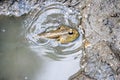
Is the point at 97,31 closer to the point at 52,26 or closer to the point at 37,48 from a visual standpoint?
the point at 52,26

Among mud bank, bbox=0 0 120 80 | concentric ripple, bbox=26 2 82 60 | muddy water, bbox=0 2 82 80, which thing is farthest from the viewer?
concentric ripple, bbox=26 2 82 60

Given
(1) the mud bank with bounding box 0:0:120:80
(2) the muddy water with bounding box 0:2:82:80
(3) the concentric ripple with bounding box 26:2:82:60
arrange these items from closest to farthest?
(1) the mud bank with bounding box 0:0:120:80 < (2) the muddy water with bounding box 0:2:82:80 < (3) the concentric ripple with bounding box 26:2:82:60

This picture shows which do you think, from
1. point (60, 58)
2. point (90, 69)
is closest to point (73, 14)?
point (60, 58)

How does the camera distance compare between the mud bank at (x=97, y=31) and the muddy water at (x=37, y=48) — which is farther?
the muddy water at (x=37, y=48)

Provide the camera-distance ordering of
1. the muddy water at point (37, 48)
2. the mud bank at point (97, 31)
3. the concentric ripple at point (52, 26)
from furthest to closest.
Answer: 1. the concentric ripple at point (52, 26)
2. the muddy water at point (37, 48)
3. the mud bank at point (97, 31)

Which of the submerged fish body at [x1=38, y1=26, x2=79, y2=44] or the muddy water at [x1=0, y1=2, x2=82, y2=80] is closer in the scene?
the muddy water at [x1=0, y1=2, x2=82, y2=80]

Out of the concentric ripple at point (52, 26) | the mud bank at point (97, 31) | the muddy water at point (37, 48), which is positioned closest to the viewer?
the mud bank at point (97, 31)

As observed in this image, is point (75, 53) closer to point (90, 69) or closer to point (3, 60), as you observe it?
point (90, 69)

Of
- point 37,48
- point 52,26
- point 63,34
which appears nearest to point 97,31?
point 63,34
